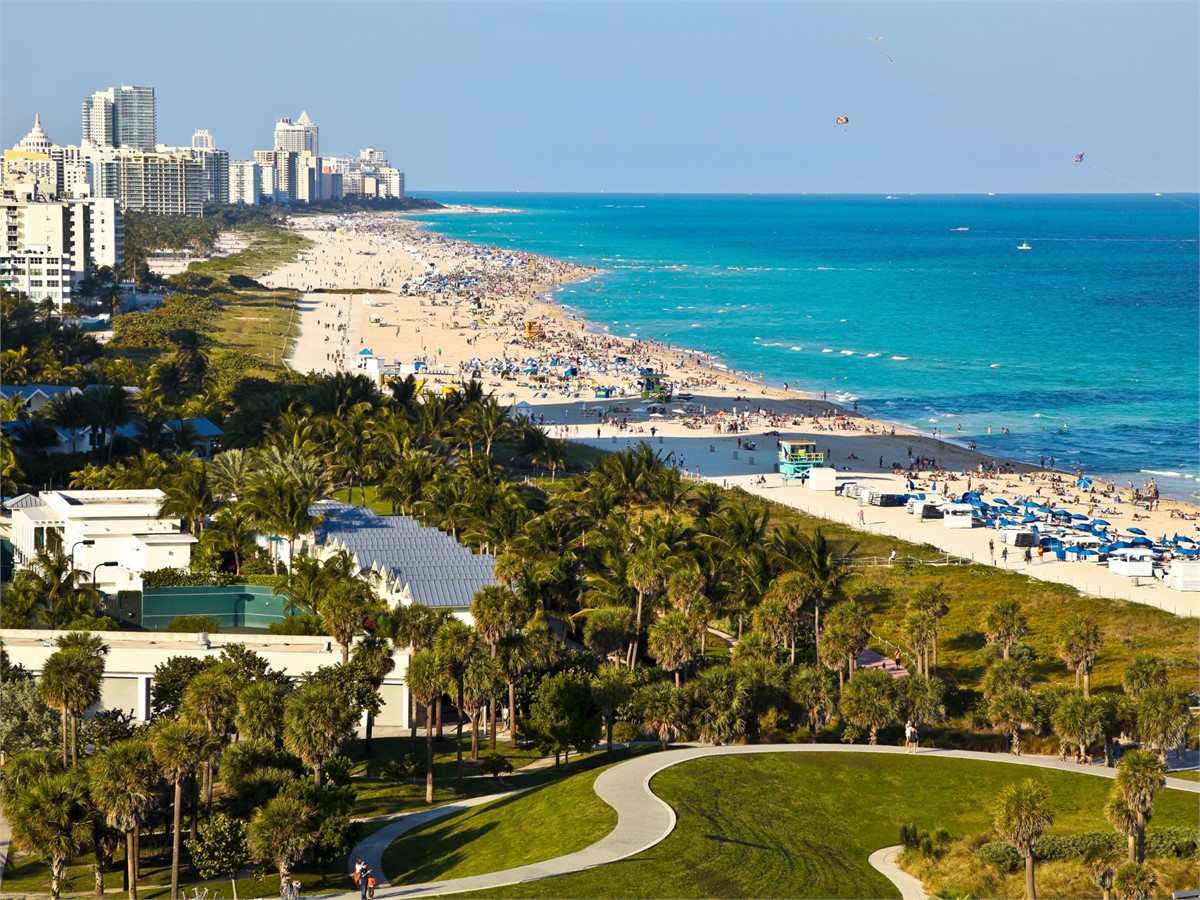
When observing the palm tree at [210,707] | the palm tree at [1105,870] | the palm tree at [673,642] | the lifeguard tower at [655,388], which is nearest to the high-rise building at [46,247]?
the lifeguard tower at [655,388]

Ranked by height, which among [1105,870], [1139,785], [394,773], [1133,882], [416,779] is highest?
[1139,785]

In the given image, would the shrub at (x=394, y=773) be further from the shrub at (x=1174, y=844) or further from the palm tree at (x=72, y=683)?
the shrub at (x=1174, y=844)

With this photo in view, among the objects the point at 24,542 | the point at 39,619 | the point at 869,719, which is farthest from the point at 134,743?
the point at 24,542

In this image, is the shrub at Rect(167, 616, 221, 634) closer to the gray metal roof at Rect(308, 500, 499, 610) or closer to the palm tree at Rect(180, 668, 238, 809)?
the gray metal roof at Rect(308, 500, 499, 610)

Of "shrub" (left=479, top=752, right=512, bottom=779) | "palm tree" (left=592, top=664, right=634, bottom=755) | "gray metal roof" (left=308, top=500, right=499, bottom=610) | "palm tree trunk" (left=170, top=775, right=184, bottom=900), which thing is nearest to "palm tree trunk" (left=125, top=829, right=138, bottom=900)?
"palm tree trunk" (left=170, top=775, right=184, bottom=900)

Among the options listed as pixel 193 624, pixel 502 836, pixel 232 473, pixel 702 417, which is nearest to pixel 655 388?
pixel 702 417

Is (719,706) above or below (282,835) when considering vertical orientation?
above

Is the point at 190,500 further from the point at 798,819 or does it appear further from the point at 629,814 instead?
the point at 798,819
